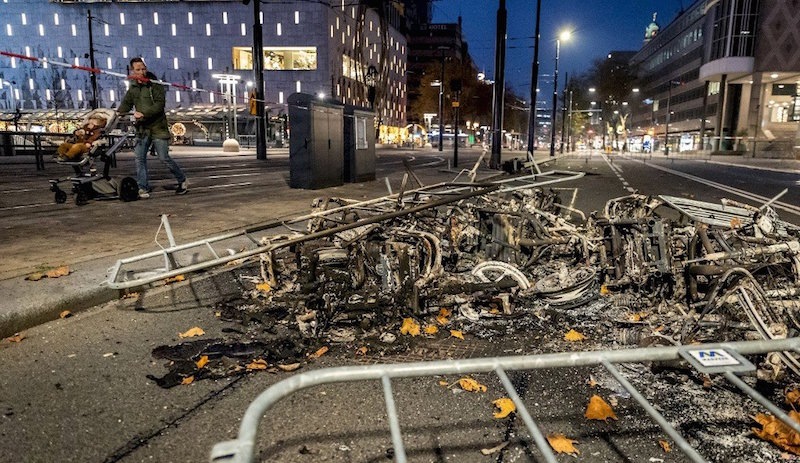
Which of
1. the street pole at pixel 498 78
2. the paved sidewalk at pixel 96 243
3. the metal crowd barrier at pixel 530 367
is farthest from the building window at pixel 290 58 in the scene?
the metal crowd barrier at pixel 530 367

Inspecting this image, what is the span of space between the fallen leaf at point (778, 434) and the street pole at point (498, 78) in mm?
19147

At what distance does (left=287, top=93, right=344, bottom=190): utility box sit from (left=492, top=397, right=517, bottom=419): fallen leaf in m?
10.2

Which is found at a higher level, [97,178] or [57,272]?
[97,178]

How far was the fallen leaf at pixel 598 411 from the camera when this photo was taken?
263 centimetres

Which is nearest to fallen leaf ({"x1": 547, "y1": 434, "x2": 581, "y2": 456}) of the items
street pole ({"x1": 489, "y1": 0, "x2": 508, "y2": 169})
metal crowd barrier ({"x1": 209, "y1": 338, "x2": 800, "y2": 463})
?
metal crowd barrier ({"x1": 209, "y1": 338, "x2": 800, "y2": 463})

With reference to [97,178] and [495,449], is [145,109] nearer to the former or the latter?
[97,178]

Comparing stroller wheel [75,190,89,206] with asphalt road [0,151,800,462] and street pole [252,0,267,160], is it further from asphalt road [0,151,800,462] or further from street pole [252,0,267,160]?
street pole [252,0,267,160]

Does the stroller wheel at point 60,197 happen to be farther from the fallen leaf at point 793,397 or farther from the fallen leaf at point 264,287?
the fallen leaf at point 793,397

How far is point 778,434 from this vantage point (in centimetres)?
239

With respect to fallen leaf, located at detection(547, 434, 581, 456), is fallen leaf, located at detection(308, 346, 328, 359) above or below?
above

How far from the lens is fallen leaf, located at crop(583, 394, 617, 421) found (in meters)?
2.63

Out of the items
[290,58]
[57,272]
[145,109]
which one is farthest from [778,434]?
[290,58]

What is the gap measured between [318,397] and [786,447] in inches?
90.1

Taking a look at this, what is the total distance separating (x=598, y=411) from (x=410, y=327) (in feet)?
5.05
